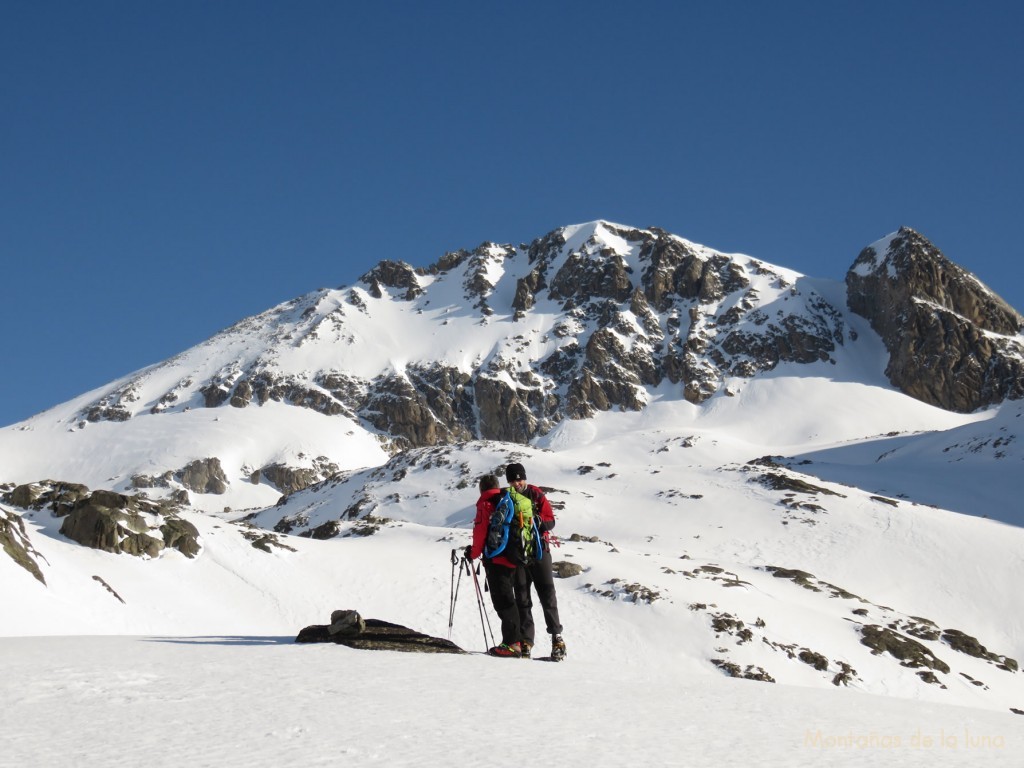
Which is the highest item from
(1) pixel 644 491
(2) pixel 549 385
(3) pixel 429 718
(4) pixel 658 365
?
(4) pixel 658 365

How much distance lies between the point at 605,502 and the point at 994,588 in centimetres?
3141

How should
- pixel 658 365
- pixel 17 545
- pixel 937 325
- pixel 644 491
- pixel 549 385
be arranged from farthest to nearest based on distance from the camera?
pixel 549 385, pixel 658 365, pixel 937 325, pixel 644 491, pixel 17 545

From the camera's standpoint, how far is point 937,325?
16550cm

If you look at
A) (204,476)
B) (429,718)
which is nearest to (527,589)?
(429,718)

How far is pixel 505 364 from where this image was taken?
19425 cm

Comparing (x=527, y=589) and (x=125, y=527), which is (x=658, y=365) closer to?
(x=125, y=527)

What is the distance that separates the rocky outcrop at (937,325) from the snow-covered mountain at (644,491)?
52cm

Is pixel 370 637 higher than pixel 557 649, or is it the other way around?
pixel 370 637

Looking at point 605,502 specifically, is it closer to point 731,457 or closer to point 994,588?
point 994,588

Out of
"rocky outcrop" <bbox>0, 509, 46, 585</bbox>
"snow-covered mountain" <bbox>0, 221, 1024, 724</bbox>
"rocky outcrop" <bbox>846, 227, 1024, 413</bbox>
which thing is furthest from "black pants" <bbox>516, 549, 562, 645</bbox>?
"rocky outcrop" <bbox>846, 227, 1024, 413</bbox>

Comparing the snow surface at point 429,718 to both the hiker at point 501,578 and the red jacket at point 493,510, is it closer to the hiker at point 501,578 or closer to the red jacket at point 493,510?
the hiker at point 501,578

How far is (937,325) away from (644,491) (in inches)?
4238

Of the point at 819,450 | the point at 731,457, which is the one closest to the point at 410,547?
the point at 731,457

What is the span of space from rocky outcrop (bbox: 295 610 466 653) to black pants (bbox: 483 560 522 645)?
2.29 ft
